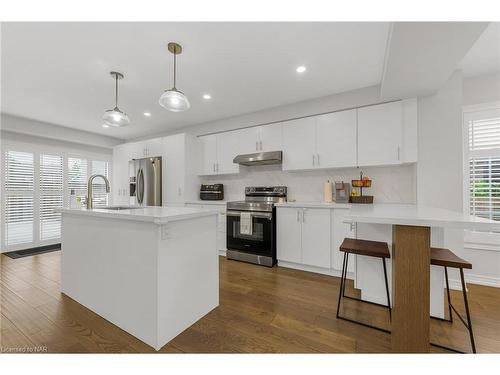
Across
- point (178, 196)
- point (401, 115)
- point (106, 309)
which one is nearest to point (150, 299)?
point (106, 309)

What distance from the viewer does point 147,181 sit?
4.35 m

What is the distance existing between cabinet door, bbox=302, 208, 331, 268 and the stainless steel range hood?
0.93m

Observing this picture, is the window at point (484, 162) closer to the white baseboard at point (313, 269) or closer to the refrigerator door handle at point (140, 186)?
the white baseboard at point (313, 269)

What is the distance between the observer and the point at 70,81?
265 cm

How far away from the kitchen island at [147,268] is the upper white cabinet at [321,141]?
179 centimetres

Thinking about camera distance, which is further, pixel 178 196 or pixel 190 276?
pixel 178 196

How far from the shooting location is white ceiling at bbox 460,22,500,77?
2.02 meters

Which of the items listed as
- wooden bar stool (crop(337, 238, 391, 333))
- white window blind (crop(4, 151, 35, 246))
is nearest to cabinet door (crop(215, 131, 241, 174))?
wooden bar stool (crop(337, 238, 391, 333))

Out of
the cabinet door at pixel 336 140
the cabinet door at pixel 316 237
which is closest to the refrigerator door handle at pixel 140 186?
the cabinet door at pixel 316 237

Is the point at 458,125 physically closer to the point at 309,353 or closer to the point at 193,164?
the point at 309,353

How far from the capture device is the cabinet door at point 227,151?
383 cm

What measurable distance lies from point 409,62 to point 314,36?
847 millimetres

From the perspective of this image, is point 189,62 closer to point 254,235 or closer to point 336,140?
point 336,140

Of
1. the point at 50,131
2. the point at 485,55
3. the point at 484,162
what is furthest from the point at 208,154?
the point at 484,162
